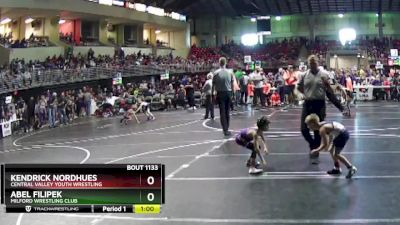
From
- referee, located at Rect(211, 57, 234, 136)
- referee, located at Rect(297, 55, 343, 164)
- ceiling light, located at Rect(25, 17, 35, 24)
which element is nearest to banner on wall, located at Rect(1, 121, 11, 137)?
referee, located at Rect(211, 57, 234, 136)

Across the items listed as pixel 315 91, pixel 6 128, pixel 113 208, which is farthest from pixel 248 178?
pixel 6 128

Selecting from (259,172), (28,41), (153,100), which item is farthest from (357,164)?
(28,41)

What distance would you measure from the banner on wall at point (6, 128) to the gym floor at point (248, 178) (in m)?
6.96

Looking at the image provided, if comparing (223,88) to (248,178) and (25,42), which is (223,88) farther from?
(25,42)

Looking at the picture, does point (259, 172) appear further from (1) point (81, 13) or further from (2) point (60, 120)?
(1) point (81, 13)

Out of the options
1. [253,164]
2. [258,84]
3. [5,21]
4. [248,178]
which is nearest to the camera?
[248,178]

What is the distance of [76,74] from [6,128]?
564 inches

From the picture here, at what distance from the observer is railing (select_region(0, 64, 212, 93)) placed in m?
27.7

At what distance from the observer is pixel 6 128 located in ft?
68.0

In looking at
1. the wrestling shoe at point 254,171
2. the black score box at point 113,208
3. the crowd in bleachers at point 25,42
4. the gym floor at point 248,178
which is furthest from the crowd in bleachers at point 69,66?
the black score box at point 113,208

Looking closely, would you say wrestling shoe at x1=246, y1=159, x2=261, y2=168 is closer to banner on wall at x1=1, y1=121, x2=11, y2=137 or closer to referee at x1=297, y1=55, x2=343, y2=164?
referee at x1=297, y1=55, x2=343, y2=164

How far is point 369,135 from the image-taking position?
1169 centimetres

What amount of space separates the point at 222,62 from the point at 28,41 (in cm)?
2927
